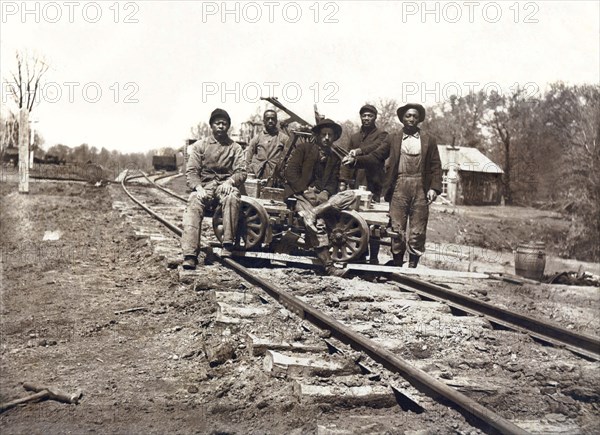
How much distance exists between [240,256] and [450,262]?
18.3 ft

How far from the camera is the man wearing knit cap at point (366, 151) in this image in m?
8.06

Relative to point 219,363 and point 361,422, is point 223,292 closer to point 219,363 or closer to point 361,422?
point 219,363

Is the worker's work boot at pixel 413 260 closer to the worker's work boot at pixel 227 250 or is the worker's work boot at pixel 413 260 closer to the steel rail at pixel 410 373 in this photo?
the worker's work boot at pixel 227 250

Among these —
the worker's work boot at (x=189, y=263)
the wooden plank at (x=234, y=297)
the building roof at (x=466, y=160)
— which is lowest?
the wooden plank at (x=234, y=297)

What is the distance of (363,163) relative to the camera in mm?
8148

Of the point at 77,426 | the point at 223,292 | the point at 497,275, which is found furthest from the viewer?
the point at 497,275

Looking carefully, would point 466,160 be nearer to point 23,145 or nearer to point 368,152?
point 23,145

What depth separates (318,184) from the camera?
8148 mm

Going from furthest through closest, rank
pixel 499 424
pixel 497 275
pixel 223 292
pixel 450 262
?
pixel 450 262 → pixel 497 275 → pixel 223 292 → pixel 499 424

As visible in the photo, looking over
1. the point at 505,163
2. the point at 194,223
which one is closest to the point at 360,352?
the point at 194,223

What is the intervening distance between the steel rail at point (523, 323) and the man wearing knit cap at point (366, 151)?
1982mm

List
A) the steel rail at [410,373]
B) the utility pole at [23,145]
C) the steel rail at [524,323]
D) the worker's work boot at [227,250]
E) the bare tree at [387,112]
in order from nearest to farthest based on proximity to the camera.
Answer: the steel rail at [410,373]
the steel rail at [524,323]
the worker's work boot at [227,250]
the utility pole at [23,145]
the bare tree at [387,112]

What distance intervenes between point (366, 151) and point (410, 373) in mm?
5094

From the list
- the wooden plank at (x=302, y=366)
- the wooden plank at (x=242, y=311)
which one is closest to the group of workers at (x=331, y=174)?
the wooden plank at (x=242, y=311)
